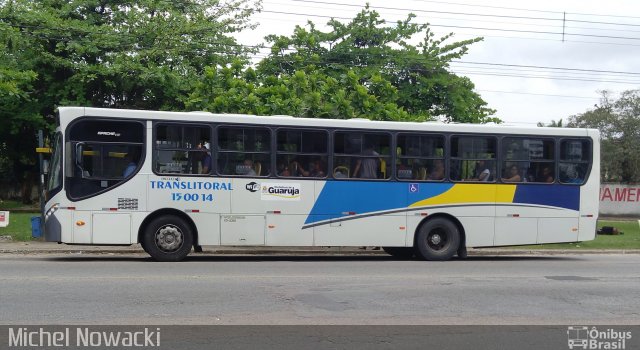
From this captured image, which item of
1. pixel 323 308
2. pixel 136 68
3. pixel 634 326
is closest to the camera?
pixel 634 326

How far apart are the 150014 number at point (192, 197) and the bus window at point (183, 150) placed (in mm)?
474

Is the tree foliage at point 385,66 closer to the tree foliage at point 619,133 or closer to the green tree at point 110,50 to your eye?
the green tree at point 110,50

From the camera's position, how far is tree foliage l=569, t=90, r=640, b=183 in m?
45.1

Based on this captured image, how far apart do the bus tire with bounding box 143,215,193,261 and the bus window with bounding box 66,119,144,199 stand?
4.00 ft

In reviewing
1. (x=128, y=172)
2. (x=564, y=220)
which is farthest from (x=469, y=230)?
(x=128, y=172)

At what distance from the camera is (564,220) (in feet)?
59.4

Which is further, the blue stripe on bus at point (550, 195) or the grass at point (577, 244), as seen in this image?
the grass at point (577, 244)

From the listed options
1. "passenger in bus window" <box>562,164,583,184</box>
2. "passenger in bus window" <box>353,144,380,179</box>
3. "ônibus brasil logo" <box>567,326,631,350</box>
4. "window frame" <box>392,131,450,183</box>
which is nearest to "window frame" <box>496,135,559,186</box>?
"passenger in bus window" <box>562,164,583,184</box>

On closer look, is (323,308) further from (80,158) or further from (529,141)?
(529,141)

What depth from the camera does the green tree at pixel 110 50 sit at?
28922 mm

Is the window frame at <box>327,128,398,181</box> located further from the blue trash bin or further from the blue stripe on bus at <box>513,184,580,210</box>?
the blue trash bin

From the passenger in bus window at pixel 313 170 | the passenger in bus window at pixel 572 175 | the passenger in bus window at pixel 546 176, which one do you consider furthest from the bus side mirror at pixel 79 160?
the passenger in bus window at pixel 572 175

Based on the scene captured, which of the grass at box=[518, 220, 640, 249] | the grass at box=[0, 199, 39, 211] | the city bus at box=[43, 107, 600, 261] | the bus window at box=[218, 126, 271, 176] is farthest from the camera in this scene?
the grass at box=[0, 199, 39, 211]

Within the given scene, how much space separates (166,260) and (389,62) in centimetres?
2148
